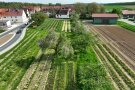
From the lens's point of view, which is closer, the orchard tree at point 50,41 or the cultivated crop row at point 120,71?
the cultivated crop row at point 120,71

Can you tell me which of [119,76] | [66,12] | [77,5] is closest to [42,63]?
[119,76]

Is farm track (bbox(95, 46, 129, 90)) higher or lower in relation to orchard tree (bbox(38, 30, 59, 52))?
lower

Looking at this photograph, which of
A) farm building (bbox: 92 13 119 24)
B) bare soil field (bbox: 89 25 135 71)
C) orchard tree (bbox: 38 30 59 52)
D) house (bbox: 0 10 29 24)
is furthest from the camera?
house (bbox: 0 10 29 24)

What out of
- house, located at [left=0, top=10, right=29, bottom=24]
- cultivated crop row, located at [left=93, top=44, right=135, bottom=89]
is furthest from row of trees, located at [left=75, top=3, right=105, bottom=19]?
cultivated crop row, located at [left=93, top=44, right=135, bottom=89]

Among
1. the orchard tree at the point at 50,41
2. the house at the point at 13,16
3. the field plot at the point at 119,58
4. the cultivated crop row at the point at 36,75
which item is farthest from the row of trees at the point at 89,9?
the cultivated crop row at the point at 36,75

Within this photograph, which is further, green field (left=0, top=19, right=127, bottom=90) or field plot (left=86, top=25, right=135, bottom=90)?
field plot (left=86, top=25, right=135, bottom=90)

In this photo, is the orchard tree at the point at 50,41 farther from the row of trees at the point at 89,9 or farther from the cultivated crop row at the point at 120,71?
the row of trees at the point at 89,9

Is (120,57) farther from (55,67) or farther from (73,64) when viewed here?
(55,67)

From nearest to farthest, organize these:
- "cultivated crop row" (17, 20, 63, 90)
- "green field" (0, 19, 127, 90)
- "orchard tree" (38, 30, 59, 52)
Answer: "green field" (0, 19, 127, 90), "cultivated crop row" (17, 20, 63, 90), "orchard tree" (38, 30, 59, 52)

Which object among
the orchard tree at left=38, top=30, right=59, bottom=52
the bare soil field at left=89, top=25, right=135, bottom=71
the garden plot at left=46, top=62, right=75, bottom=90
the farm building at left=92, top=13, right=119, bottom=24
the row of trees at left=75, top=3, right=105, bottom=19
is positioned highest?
the row of trees at left=75, top=3, right=105, bottom=19

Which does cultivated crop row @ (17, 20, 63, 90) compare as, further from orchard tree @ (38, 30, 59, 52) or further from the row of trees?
the row of trees
